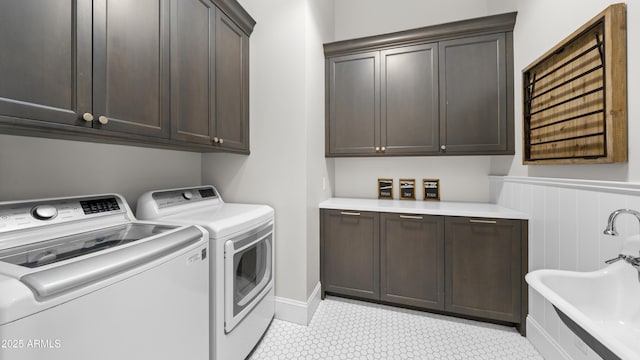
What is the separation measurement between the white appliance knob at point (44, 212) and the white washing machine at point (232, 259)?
1.40 feet

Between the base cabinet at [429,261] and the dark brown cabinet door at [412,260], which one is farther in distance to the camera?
the dark brown cabinet door at [412,260]

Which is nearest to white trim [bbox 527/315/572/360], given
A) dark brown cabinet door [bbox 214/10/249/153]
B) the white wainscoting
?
the white wainscoting

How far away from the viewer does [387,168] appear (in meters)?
2.77

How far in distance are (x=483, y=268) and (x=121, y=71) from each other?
2627 millimetres

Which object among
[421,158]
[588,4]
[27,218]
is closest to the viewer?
[27,218]

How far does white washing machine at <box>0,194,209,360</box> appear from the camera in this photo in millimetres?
665

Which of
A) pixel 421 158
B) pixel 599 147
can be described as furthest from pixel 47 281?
pixel 421 158

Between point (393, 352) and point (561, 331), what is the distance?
984mm

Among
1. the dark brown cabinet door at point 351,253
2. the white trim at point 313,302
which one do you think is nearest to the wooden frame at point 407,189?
the dark brown cabinet door at point 351,253

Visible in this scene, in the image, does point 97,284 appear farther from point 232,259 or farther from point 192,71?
point 192,71

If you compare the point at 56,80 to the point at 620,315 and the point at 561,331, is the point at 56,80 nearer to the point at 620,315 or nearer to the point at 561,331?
the point at 620,315

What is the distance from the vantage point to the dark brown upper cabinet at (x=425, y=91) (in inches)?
84.3

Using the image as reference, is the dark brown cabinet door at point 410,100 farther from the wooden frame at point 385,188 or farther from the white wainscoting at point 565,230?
the white wainscoting at point 565,230

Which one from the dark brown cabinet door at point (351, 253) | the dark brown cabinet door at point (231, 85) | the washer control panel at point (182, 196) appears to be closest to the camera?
the washer control panel at point (182, 196)
